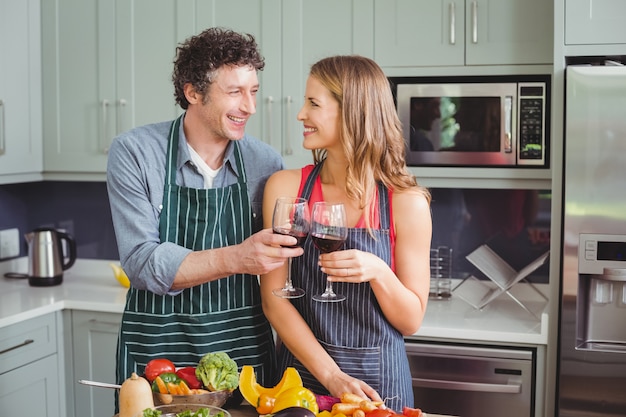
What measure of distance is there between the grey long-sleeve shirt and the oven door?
99 cm

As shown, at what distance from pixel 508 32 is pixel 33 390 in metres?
2.27

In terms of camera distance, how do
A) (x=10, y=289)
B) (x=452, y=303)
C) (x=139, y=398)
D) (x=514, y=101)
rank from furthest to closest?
(x=10, y=289)
(x=452, y=303)
(x=514, y=101)
(x=139, y=398)

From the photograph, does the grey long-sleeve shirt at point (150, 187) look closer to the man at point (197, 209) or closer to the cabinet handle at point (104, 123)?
the man at point (197, 209)

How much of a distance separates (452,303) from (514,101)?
2.71 ft

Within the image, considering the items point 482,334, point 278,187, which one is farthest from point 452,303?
point 278,187

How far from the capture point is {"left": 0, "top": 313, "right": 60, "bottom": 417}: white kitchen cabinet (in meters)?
2.90

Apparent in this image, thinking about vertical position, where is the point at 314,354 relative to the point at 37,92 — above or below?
below

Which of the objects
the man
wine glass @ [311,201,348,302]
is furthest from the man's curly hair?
wine glass @ [311,201,348,302]

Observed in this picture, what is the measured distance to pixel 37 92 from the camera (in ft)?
11.4

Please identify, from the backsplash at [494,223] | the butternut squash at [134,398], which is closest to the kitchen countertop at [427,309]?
the backsplash at [494,223]

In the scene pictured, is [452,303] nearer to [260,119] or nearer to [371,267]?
Answer: [260,119]

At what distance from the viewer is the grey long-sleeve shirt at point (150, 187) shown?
1.91 meters

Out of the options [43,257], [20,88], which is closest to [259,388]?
[43,257]

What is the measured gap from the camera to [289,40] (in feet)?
10.2
